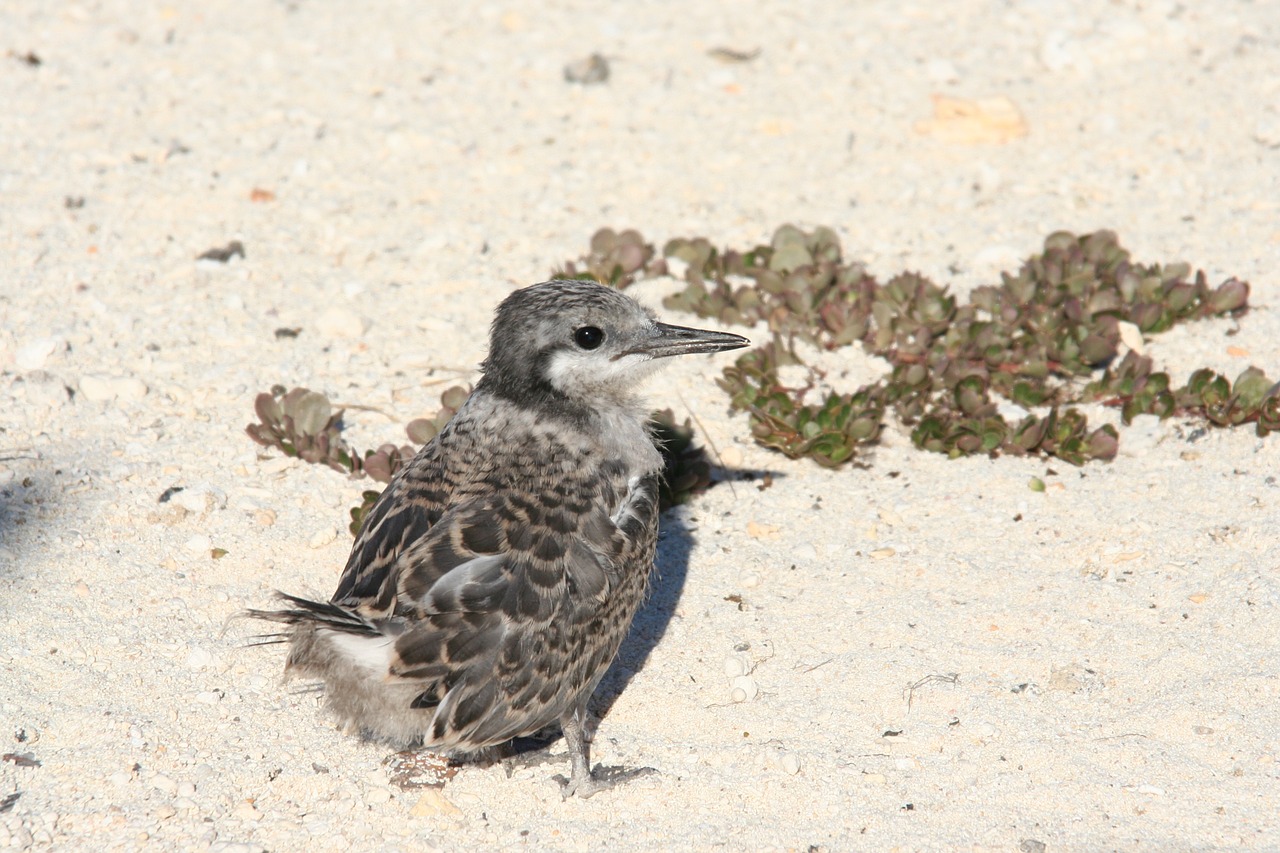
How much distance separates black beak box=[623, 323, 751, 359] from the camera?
5223 mm

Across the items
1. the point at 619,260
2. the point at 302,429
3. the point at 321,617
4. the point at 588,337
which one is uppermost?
the point at 588,337

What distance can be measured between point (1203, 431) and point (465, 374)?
3.62 metres

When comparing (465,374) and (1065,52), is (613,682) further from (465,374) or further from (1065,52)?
(1065,52)

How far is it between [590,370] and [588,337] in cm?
13

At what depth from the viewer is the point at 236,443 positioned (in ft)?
20.0

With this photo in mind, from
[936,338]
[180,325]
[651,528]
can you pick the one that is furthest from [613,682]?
[180,325]

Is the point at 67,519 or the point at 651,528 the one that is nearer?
the point at 651,528

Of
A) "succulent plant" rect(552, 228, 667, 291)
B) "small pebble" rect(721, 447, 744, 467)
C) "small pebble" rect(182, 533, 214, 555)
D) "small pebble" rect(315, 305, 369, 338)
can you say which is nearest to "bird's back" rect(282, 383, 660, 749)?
"small pebble" rect(182, 533, 214, 555)

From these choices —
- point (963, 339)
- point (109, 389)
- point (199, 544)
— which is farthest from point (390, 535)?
point (963, 339)

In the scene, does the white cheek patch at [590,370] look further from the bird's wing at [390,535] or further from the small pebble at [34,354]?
the small pebble at [34,354]

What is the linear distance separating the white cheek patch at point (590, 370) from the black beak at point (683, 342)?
0.04 m

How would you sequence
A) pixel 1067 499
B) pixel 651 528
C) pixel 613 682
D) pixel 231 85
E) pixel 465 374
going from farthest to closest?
pixel 231 85, pixel 465 374, pixel 1067 499, pixel 613 682, pixel 651 528

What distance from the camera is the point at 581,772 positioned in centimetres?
460

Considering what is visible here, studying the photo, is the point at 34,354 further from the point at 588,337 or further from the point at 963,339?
the point at 963,339
